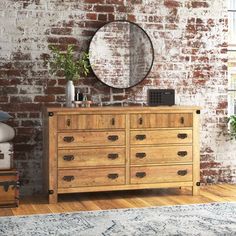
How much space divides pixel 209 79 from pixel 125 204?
1.84 meters

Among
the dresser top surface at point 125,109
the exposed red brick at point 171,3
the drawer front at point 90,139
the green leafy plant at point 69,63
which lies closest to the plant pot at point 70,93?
the green leafy plant at point 69,63

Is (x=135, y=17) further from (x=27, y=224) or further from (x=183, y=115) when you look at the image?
(x=27, y=224)

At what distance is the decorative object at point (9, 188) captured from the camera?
197 inches

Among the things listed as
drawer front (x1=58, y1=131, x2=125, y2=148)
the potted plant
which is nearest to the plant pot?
the potted plant

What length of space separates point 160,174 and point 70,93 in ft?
3.79

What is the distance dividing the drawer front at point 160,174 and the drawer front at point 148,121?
0.40 meters

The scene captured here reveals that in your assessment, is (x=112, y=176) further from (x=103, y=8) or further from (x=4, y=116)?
(x=103, y=8)

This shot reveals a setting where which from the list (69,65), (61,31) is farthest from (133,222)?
(61,31)

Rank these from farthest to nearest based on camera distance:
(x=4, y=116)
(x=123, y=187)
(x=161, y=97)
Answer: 1. (x=161, y=97)
2. (x=123, y=187)
3. (x=4, y=116)

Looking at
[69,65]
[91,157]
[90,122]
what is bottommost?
[91,157]

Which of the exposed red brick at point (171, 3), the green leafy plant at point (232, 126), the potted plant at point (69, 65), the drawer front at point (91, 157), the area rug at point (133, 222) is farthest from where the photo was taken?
the green leafy plant at point (232, 126)

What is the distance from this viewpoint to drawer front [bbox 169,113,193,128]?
18.0ft

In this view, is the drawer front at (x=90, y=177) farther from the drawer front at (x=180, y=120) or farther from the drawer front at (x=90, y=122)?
the drawer front at (x=180, y=120)

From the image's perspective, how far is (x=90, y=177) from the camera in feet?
17.3
